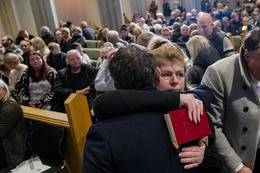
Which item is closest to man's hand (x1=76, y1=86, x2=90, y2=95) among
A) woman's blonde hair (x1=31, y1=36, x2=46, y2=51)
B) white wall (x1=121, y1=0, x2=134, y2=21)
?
woman's blonde hair (x1=31, y1=36, x2=46, y2=51)

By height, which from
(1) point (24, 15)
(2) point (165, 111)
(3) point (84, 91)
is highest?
(1) point (24, 15)

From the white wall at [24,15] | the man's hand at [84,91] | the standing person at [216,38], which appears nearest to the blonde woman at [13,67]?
the man's hand at [84,91]

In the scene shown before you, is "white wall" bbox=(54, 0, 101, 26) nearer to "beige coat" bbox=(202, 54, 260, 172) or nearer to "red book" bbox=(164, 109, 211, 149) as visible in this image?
"beige coat" bbox=(202, 54, 260, 172)

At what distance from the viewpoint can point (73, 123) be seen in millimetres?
2254

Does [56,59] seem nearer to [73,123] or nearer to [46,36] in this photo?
[46,36]

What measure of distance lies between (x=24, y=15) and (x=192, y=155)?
1156cm

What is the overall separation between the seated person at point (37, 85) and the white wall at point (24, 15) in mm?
7824

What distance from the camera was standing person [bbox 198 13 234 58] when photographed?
3.88 meters

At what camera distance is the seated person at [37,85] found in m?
4.21

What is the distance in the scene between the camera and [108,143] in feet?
3.54

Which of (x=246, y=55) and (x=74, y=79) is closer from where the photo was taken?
(x=246, y=55)

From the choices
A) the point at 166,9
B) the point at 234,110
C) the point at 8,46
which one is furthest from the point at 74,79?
the point at 166,9

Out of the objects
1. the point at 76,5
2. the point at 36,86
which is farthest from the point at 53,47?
the point at 76,5

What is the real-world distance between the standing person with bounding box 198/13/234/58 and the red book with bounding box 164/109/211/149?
9.54 ft
